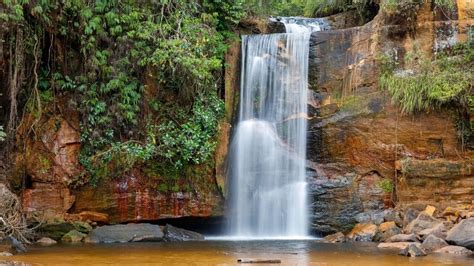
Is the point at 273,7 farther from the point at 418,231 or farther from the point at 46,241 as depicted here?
the point at 46,241

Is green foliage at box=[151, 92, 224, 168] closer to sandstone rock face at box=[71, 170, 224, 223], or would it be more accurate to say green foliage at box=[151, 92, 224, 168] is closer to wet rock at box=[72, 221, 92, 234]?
sandstone rock face at box=[71, 170, 224, 223]

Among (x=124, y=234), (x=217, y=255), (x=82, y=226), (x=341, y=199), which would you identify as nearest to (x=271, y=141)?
(x=341, y=199)

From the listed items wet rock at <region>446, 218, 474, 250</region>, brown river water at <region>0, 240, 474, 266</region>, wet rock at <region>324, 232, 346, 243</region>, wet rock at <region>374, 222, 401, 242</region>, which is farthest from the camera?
wet rock at <region>324, 232, 346, 243</region>

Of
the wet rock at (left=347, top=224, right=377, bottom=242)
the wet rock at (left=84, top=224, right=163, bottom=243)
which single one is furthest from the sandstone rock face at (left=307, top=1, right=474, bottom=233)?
the wet rock at (left=84, top=224, right=163, bottom=243)

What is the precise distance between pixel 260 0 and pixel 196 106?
4867 mm

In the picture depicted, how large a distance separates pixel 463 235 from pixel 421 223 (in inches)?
69.8

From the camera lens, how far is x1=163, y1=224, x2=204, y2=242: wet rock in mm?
14967

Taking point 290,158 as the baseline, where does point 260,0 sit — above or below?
above

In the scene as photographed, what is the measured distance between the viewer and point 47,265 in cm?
941

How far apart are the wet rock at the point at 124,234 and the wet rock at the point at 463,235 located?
670 centimetres

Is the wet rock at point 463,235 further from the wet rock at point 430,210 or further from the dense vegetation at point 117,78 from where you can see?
the dense vegetation at point 117,78

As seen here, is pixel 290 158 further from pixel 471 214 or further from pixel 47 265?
pixel 47 265

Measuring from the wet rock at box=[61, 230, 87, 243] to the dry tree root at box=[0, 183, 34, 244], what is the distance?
995 mm

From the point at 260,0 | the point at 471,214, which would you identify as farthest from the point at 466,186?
the point at 260,0
